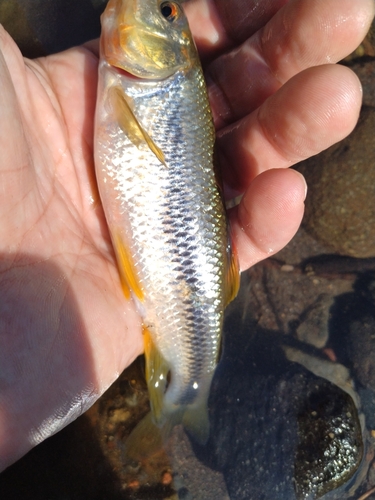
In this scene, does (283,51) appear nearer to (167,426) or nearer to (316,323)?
(316,323)

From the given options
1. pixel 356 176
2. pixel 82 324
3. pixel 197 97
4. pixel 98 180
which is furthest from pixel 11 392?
pixel 356 176

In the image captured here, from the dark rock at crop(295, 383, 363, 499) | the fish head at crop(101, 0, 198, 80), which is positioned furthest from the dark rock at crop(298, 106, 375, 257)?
the fish head at crop(101, 0, 198, 80)

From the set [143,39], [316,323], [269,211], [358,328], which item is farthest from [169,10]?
[358,328]

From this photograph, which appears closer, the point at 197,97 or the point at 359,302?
the point at 197,97

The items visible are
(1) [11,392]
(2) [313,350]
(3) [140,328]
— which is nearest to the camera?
(1) [11,392]

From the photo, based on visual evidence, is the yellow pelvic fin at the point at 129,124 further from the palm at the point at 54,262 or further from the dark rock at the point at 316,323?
the dark rock at the point at 316,323

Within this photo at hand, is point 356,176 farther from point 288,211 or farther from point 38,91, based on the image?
point 38,91

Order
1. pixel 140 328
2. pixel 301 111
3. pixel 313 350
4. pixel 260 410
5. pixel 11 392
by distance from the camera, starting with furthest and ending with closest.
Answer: pixel 313 350, pixel 260 410, pixel 140 328, pixel 301 111, pixel 11 392

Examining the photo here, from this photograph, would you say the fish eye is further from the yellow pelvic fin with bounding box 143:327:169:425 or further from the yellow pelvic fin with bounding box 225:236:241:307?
the yellow pelvic fin with bounding box 143:327:169:425
